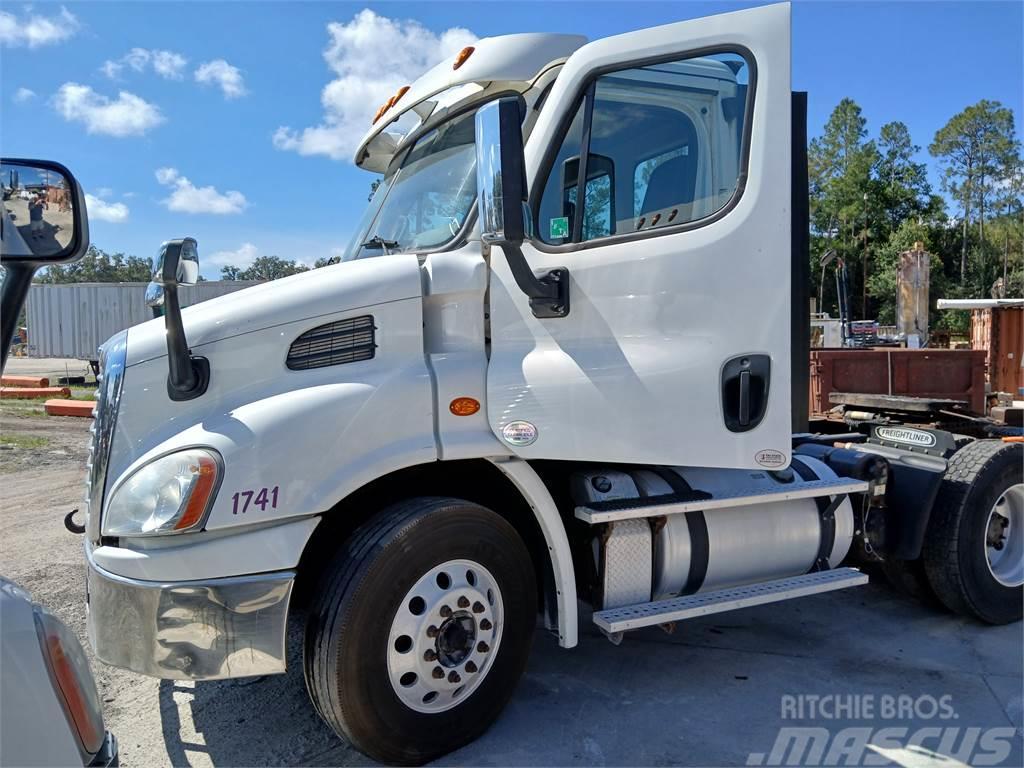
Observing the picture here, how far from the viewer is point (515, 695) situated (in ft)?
11.8

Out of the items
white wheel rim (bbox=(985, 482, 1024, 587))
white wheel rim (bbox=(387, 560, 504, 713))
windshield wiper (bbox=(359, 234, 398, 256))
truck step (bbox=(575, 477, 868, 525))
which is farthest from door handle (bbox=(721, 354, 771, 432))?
white wheel rim (bbox=(985, 482, 1024, 587))

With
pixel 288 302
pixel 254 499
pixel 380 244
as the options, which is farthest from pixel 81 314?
pixel 254 499

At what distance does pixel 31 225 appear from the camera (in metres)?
1.63

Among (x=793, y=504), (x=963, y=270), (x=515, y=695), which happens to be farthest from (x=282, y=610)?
(x=963, y=270)

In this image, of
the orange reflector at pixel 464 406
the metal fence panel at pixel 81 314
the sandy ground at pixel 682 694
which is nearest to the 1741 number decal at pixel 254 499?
the orange reflector at pixel 464 406

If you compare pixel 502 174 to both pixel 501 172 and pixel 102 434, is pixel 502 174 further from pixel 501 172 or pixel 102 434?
pixel 102 434

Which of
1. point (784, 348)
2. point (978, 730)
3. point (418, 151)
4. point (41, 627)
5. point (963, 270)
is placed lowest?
point (978, 730)

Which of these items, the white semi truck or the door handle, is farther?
the door handle

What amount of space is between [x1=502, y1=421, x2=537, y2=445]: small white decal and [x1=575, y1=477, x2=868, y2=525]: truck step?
0.43 meters

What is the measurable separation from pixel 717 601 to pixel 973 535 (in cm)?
203

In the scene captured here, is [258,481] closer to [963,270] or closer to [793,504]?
[793,504]

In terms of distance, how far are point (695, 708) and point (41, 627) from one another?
2834mm

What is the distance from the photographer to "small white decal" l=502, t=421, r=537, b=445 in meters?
3.09

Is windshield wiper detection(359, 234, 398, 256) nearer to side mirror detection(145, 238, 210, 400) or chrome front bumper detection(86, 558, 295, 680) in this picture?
side mirror detection(145, 238, 210, 400)
